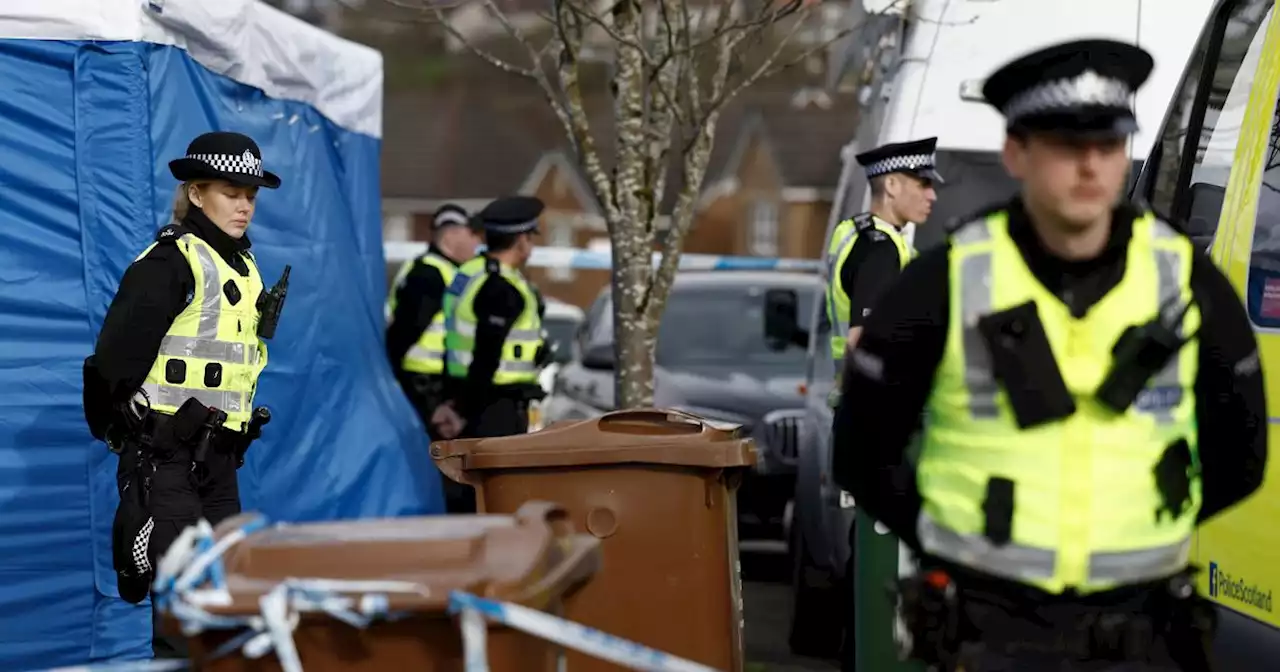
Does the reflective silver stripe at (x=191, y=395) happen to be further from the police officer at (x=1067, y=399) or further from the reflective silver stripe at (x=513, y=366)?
the reflective silver stripe at (x=513, y=366)

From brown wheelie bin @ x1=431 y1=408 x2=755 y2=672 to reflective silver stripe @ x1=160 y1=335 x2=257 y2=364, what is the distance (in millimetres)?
835

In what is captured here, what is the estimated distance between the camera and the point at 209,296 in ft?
18.1

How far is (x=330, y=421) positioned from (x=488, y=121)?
53948mm

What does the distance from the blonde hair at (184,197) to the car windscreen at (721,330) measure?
6157 millimetres

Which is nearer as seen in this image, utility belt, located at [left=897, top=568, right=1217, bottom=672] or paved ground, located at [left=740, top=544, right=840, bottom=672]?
utility belt, located at [left=897, top=568, right=1217, bottom=672]

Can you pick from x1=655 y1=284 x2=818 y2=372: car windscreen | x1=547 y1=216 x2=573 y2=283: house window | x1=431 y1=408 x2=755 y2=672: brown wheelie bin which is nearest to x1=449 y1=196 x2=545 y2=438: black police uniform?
x1=655 y1=284 x2=818 y2=372: car windscreen

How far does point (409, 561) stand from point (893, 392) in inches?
35.4

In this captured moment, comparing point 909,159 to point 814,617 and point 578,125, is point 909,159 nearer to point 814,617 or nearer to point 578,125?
point 578,125

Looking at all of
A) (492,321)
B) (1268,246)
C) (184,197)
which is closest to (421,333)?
(492,321)

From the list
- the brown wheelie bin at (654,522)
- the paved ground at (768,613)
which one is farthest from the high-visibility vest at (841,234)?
the paved ground at (768,613)

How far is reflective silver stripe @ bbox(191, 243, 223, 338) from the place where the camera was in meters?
5.49

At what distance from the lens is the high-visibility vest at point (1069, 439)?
310cm

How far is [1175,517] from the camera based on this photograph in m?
3.19

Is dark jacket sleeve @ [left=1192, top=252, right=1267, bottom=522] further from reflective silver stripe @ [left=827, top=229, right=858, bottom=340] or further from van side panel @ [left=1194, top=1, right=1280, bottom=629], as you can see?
reflective silver stripe @ [left=827, top=229, right=858, bottom=340]
